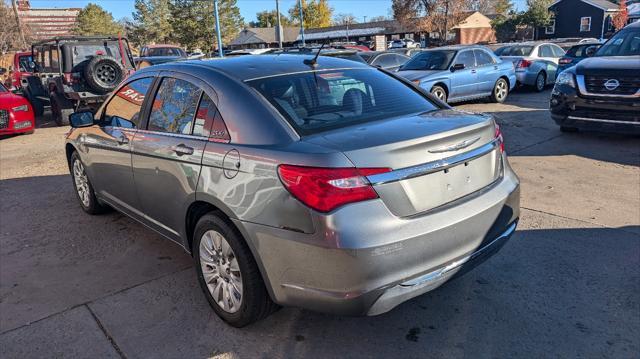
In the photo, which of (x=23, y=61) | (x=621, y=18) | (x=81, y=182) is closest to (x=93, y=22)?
(x=23, y=61)

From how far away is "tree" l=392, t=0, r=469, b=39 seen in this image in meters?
43.0

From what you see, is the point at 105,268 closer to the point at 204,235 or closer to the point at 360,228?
the point at 204,235

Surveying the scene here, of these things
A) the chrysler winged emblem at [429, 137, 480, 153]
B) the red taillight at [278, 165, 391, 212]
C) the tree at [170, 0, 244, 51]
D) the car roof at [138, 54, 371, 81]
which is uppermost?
the tree at [170, 0, 244, 51]

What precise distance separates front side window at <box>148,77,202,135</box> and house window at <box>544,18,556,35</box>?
57.7 metres

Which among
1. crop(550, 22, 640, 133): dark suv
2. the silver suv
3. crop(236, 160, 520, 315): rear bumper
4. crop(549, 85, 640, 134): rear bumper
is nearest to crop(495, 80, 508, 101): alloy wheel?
crop(550, 22, 640, 133): dark suv

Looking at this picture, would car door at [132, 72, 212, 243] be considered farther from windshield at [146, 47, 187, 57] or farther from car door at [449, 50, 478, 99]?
windshield at [146, 47, 187, 57]

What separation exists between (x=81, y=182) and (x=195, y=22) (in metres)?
55.3

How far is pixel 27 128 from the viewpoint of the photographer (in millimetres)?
11180

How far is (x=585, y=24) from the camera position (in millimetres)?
50969

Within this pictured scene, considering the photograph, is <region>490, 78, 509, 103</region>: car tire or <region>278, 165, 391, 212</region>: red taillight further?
<region>490, 78, 509, 103</region>: car tire

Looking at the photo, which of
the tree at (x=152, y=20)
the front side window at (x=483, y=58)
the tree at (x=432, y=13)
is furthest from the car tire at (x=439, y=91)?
the tree at (x=152, y=20)

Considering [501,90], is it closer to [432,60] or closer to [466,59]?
[466,59]

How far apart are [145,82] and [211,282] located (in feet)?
5.81

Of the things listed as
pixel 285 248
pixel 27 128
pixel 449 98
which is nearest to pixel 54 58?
pixel 27 128
